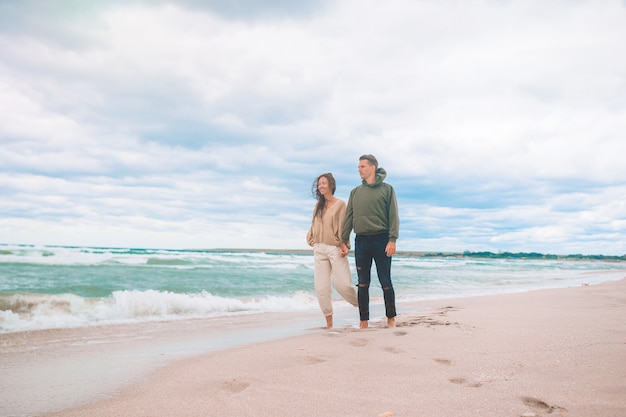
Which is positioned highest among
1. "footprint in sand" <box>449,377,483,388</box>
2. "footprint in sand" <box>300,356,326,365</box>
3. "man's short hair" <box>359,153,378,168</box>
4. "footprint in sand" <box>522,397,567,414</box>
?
"man's short hair" <box>359,153,378,168</box>

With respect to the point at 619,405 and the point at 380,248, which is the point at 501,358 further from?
the point at 380,248

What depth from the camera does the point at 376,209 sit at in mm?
5223

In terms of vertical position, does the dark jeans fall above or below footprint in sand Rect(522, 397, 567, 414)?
above

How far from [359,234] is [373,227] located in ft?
0.77

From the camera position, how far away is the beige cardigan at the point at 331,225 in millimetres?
5500

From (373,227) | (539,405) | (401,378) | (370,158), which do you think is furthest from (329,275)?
(539,405)

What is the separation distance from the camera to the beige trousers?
5465mm

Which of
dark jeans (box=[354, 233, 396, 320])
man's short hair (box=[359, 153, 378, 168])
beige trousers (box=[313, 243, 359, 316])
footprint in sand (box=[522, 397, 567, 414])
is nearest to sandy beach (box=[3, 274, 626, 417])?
footprint in sand (box=[522, 397, 567, 414])

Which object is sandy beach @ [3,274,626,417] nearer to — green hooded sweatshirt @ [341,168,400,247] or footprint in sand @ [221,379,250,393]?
footprint in sand @ [221,379,250,393]

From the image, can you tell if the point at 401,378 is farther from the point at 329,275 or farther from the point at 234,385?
the point at 329,275

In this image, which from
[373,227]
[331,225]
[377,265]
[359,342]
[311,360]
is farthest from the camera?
[331,225]

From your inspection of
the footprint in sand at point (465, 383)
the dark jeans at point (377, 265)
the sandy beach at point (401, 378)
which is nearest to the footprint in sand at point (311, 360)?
the sandy beach at point (401, 378)

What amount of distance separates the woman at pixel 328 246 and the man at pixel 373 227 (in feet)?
0.41

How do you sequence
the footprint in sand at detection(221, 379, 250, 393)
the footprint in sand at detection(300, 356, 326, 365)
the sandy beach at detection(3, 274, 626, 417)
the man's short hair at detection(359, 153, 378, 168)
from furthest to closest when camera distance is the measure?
the man's short hair at detection(359, 153, 378, 168), the footprint in sand at detection(300, 356, 326, 365), the footprint in sand at detection(221, 379, 250, 393), the sandy beach at detection(3, 274, 626, 417)
